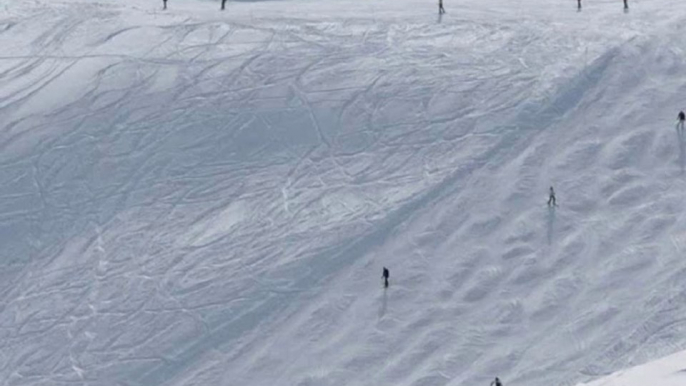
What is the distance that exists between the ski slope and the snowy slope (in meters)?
2.70

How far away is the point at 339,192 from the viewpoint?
41.5 meters

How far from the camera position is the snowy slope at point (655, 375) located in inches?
1174

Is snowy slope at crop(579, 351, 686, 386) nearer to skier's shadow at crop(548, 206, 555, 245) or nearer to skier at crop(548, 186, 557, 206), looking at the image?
skier's shadow at crop(548, 206, 555, 245)

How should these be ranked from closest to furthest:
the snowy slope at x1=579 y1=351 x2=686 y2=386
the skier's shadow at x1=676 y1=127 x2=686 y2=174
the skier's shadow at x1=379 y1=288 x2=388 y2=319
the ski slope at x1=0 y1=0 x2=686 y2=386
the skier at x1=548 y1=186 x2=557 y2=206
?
the snowy slope at x1=579 y1=351 x2=686 y2=386 → the ski slope at x1=0 y1=0 x2=686 y2=386 → the skier's shadow at x1=379 y1=288 x2=388 y2=319 → the skier at x1=548 y1=186 x2=557 y2=206 → the skier's shadow at x1=676 y1=127 x2=686 y2=174

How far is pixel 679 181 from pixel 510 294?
5730 millimetres

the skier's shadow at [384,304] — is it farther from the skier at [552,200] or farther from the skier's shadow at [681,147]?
the skier's shadow at [681,147]

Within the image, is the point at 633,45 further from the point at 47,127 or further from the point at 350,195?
the point at 47,127

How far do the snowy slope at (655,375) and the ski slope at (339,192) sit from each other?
270 cm

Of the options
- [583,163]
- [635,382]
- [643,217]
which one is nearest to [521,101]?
[583,163]

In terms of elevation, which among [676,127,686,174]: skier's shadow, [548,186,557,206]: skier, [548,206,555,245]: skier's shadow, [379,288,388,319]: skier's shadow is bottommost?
[379,288,388,319]: skier's shadow

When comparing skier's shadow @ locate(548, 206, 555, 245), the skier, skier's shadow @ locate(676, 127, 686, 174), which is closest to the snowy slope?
skier's shadow @ locate(548, 206, 555, 245)

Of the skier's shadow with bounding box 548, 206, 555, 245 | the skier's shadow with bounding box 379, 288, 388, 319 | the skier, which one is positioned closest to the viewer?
the skier's shadow with bounding box 379, 288, 388, 319

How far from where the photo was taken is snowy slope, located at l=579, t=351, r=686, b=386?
2983 cm

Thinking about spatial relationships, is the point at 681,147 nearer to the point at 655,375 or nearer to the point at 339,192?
the point at 339,192
